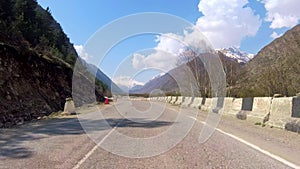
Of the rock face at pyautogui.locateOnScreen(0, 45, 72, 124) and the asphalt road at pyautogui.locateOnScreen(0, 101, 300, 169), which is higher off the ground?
the rock face at pyautogui.locateOnScreen(0, 45, 72, 124)

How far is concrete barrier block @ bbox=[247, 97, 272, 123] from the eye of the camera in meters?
14.9

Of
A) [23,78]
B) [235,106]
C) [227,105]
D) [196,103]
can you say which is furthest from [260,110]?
[196,103]

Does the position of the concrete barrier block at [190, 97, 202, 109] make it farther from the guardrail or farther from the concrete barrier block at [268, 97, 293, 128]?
the concrete barrier block at [268, 97, 293, 128]

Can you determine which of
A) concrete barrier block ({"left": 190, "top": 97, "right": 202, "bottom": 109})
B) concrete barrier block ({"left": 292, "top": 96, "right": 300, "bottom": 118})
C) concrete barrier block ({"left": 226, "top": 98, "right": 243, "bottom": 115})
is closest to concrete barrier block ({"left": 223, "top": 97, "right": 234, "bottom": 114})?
concrete barrier block ({"left": 226, "top": 98, "right": 243, "bottom": 115})

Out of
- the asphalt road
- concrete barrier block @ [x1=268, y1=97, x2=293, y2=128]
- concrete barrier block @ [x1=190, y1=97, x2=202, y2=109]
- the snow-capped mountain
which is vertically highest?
the snow-capped mountain

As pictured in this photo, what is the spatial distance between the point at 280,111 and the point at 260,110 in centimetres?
233

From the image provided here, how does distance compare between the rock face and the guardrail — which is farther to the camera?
the rock face

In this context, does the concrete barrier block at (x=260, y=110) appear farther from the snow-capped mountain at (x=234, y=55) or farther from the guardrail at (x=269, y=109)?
the snow-capped mountain at (x=234, y=55)

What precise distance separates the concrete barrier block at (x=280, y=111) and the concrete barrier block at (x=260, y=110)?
19.3 inches

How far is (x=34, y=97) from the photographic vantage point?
80.8 ft

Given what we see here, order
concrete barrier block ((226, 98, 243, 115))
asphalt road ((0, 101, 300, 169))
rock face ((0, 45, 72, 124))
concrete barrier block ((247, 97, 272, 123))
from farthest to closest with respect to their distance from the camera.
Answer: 1. concrete barrier block ((226, 98, 243, 115))
2. rock face ((0, 45, 72, 124))
3. concrete barrier block ((247, 97, 272, 123))
4. asphalt road ((0, 101, 300, 169))

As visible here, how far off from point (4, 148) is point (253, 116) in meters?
12.0

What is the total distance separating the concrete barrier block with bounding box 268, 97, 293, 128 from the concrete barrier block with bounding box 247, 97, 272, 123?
0.49 metres

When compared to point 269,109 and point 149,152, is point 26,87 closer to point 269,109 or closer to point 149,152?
point 269,109
